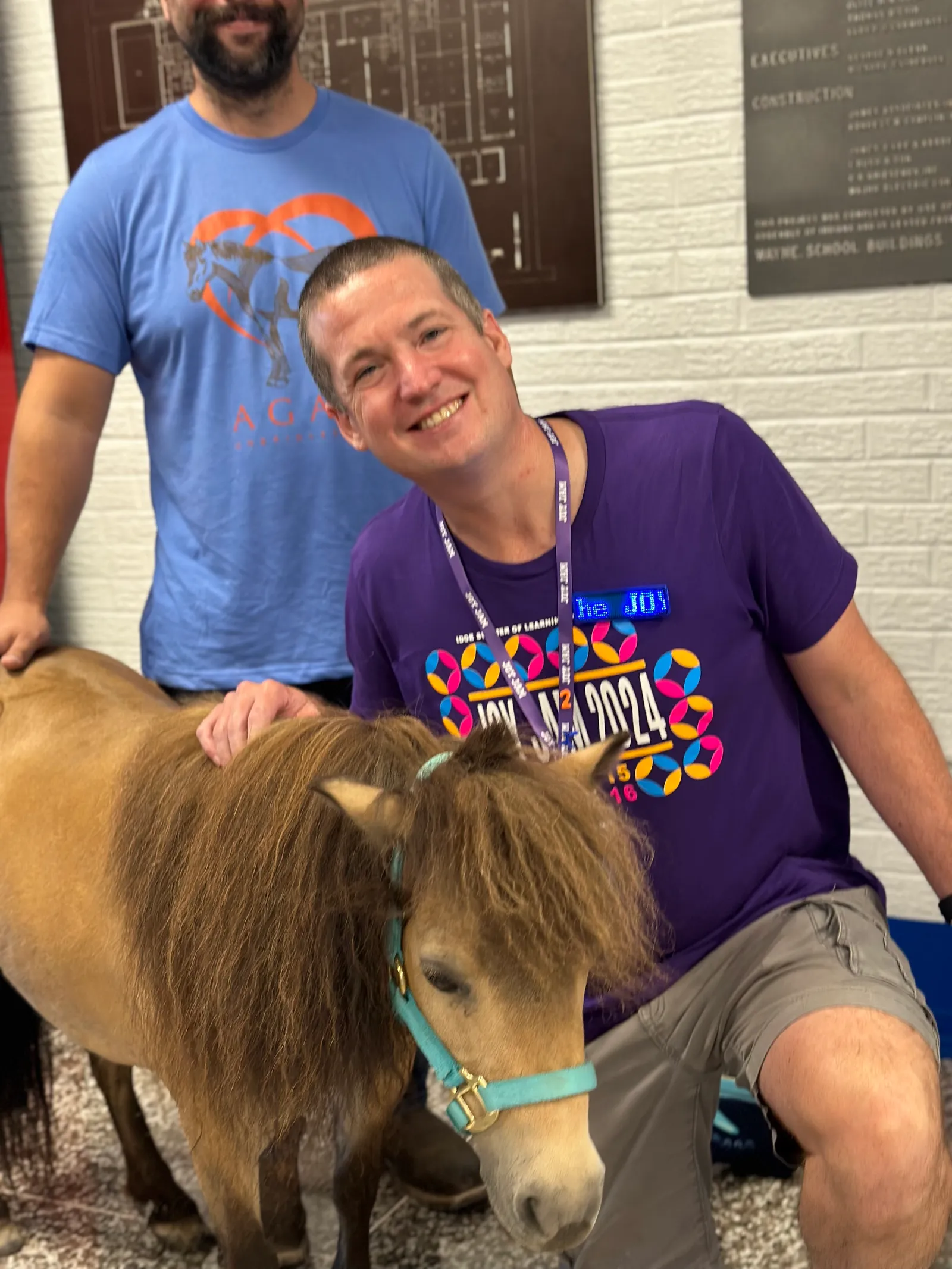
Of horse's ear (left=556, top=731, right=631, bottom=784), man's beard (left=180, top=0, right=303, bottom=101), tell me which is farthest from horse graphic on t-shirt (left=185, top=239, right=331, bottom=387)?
horse's ear (left=556, top=731, right=631, bottom=784)

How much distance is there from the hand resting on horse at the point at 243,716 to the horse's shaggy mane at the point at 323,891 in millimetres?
19

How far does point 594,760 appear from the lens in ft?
3.23

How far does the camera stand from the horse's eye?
2.94ft

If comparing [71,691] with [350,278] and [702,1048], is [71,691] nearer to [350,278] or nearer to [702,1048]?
[350,278]

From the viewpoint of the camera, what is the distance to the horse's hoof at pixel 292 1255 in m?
1.53

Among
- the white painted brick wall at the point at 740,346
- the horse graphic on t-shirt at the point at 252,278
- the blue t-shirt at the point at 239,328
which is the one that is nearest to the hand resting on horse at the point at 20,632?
the blue t-shirt at the point at 239,328

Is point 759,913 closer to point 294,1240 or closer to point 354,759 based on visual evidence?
point 354,759

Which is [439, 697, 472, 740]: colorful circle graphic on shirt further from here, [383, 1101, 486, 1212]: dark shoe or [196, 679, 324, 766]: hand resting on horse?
[383, 1101, 486, 1212]: dark shoe

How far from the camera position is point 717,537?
119 cm

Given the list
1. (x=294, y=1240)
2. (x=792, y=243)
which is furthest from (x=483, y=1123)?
(x=792, y=243)

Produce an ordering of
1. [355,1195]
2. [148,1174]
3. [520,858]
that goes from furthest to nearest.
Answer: [148,1174] < [355,1195] < [520,858]

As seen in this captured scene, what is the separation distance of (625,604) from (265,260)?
760 millimetres

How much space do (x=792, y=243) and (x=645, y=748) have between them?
1.38m

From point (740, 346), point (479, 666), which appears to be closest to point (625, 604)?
point (479, 666)
